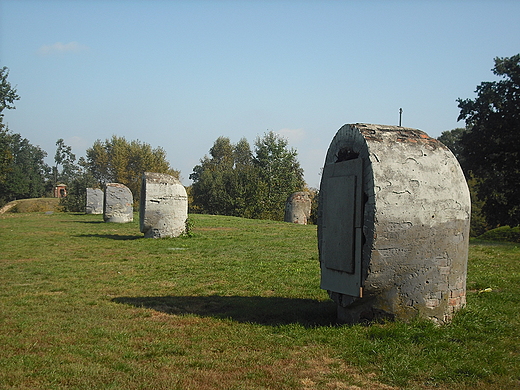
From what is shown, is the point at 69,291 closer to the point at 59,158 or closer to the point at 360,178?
the point at 360,178

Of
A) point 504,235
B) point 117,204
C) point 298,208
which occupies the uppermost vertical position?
point 298,208

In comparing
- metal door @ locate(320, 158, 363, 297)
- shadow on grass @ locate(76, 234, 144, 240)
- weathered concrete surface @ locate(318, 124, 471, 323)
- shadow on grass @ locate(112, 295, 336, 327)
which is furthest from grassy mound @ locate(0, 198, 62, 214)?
weathered concrete surface @ locate(318, 124, 471, 323)

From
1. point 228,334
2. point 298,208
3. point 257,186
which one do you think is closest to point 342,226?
point 228,334

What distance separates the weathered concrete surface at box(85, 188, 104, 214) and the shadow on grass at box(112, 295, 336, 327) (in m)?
26.1

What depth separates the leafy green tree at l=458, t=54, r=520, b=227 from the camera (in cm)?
1931

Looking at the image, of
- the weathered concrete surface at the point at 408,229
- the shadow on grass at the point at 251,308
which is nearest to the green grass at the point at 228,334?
the shadow on grass at the point at 251,308

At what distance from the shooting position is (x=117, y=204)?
2472 cm

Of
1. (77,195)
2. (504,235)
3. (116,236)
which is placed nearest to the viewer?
(116,236)

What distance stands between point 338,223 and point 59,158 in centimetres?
9671

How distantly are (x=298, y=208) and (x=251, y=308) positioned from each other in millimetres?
20475

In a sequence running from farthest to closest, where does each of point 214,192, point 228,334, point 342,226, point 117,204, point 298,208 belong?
1. point 214,192
2. point 298,208
3. point 117,204
4. point 342,226
5. point 228,334

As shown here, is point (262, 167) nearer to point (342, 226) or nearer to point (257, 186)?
point (257, 186)

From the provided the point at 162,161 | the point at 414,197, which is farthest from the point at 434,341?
the point at 162,161

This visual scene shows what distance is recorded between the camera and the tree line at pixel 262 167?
19734 mm
